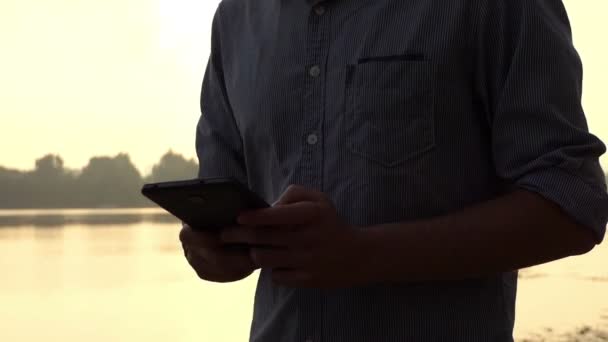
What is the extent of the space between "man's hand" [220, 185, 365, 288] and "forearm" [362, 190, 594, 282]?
27mm

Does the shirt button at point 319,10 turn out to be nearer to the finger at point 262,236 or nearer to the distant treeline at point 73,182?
the finger at point 262,236

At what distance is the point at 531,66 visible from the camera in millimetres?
616

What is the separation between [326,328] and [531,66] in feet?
0.97

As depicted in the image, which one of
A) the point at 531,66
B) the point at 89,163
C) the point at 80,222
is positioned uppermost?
the point at 531,66

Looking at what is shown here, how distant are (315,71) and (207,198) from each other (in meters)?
0.22

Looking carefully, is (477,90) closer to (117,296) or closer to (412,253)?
(412,253)

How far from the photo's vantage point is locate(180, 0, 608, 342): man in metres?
0.58

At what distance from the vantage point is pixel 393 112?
0.65 metres

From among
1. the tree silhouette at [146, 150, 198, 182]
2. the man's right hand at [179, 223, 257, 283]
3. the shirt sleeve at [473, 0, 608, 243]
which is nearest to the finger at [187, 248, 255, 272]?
the man's right hand at [179, 223, 257, 283]

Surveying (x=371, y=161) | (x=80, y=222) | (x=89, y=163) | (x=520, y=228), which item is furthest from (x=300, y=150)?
(x=80, y=222)

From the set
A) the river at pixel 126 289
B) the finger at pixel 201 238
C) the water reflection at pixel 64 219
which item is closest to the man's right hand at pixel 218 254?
the finger at pixel 201 238

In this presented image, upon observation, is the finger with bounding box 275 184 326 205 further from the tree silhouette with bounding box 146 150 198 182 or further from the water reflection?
the water reflection

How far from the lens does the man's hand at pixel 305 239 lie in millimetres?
540

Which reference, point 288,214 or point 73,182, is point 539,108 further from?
point 73,182
